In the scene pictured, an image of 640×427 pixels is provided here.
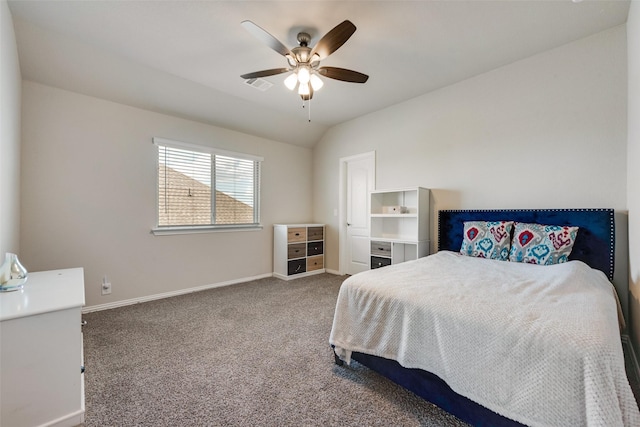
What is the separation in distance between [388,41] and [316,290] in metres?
3.17

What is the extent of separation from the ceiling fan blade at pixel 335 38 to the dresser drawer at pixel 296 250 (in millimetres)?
3087

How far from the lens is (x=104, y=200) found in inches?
126

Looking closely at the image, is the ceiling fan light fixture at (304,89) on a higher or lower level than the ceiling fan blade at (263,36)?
lower

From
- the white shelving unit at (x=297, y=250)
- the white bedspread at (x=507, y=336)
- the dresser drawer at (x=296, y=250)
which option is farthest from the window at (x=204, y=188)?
the white bedspread at (x=507, y=336)

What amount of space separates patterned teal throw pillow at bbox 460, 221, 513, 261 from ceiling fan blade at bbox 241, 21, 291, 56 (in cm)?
265

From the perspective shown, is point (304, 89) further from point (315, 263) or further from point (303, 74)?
point (315, 263)

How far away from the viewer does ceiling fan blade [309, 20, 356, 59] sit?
184 centimetres

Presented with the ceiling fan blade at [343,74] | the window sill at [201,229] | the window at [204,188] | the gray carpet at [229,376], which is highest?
the ceiling fan blade at [343,74]

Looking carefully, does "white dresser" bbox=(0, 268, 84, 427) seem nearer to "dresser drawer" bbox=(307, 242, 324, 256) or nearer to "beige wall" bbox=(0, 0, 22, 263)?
"beige wall" bbox=(0, 0, 22, 263)

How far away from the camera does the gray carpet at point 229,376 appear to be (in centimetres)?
151

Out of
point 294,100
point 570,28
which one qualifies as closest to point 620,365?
point 570,28

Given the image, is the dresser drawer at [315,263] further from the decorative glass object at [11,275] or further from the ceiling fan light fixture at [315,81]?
the decorative glass object at [11,275]

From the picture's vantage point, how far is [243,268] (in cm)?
448

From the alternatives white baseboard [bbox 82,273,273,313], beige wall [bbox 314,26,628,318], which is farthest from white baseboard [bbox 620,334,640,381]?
white baseboard [bbox 82,273,273,313]
